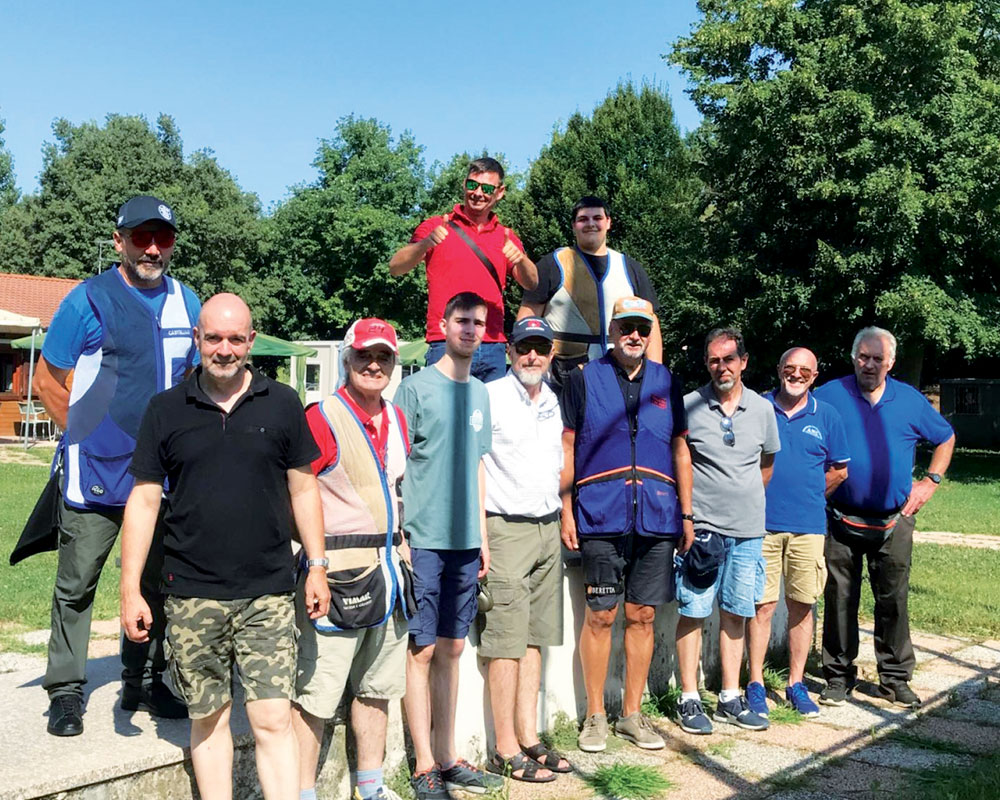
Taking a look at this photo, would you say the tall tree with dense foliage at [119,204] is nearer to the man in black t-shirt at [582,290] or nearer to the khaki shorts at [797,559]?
the man in black t-shirt at [582,290]

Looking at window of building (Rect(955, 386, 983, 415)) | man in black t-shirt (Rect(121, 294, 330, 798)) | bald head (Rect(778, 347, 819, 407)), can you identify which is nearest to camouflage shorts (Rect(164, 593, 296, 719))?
man in black t-shirt (Rect(121, 294, 330, 798))

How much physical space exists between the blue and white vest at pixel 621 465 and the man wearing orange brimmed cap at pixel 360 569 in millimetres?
1250

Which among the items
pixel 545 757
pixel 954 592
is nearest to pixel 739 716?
pixel 545 757

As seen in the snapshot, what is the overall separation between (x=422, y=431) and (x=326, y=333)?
44499 mm

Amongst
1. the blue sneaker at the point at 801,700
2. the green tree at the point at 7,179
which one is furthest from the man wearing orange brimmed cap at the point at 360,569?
the green tree at the point at 7,179

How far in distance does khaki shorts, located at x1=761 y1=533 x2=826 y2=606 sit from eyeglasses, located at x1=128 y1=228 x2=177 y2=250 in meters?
3.74

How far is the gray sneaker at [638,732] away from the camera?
17.0 ft

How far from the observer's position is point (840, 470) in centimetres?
608

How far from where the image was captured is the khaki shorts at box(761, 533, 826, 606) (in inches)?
231

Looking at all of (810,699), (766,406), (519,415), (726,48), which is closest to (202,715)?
(519,415)

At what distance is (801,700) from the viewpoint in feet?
19.5

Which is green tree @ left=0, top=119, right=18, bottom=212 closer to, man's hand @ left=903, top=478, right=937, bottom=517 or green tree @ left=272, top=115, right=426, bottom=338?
green tree @ left=272, top=115, right=426, bottom=338

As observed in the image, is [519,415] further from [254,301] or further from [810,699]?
[254,301]

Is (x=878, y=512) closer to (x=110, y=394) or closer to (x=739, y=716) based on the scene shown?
(x=739, y=716)
